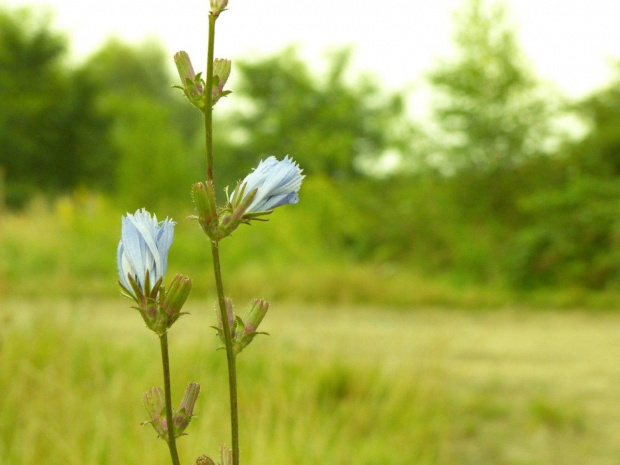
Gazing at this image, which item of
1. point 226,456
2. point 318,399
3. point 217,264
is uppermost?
point 217,264

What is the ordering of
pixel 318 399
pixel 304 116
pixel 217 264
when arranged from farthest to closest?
pixel 304 116
pixel 318 399
pixel 217 264

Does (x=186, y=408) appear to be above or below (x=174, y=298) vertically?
below

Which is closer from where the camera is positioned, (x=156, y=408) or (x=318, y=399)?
(x=156, y=408)

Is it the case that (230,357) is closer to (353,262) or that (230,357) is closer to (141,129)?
(353,262)

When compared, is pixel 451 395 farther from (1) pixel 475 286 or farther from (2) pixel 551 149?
(2) pixel 551 149

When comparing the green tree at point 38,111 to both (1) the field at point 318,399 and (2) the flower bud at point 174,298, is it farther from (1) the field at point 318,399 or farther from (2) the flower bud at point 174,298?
(2) the flower bud at point 174,298

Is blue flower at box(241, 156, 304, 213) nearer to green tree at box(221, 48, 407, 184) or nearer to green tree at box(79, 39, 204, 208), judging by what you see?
green tree at box(79, 39, 204, 208)

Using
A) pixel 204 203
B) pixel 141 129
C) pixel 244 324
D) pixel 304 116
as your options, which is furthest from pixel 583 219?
pixel 141 129

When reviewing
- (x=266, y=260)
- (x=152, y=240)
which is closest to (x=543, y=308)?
(x=266, y=260)
